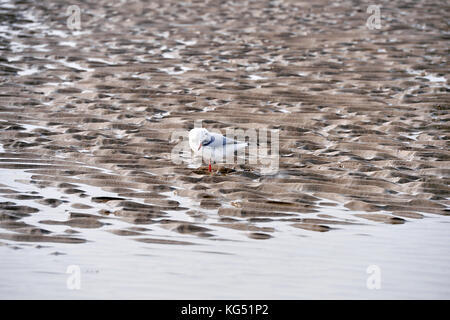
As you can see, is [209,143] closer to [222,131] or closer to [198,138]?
[198,138]

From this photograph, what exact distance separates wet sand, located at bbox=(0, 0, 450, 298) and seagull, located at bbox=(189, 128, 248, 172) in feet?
1.14

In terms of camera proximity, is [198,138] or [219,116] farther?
[219,116]

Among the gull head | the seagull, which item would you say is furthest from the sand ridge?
the gull head

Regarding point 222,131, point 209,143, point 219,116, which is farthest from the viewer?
point 219,116

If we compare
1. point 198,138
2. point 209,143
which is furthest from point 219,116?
point 198,138

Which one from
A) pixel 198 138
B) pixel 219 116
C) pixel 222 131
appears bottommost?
pixel 222 131

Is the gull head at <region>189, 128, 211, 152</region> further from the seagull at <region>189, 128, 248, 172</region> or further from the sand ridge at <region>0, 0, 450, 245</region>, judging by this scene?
the sand ridge at <region>0, 0, 450, 245</region>

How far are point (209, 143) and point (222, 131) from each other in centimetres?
202

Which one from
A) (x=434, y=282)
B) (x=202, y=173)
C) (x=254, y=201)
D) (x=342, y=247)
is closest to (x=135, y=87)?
(x=202, y=173)

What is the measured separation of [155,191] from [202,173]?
1.00 metres

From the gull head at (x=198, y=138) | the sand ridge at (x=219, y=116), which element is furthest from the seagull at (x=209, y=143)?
the sand ridge at (x=219, y=116)

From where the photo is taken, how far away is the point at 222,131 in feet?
43.1

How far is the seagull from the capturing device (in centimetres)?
1097

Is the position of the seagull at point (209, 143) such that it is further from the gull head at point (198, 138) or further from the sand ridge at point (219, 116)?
the sand ridge at point (219, 116)
